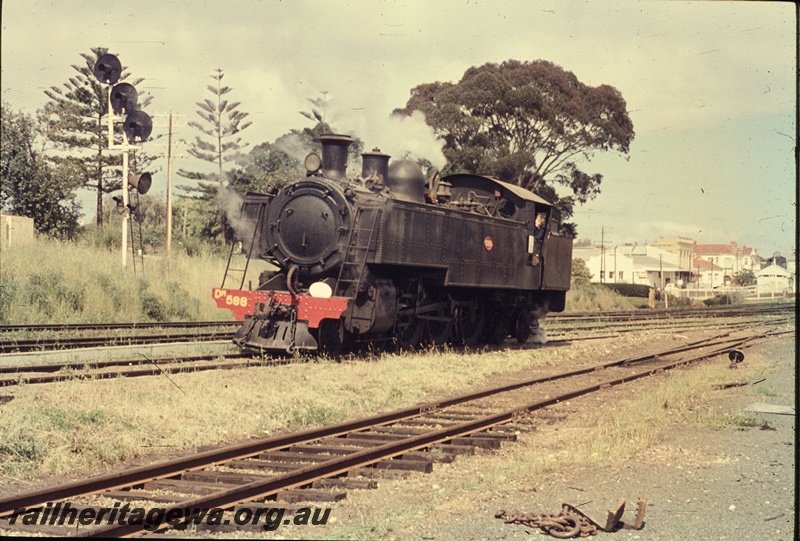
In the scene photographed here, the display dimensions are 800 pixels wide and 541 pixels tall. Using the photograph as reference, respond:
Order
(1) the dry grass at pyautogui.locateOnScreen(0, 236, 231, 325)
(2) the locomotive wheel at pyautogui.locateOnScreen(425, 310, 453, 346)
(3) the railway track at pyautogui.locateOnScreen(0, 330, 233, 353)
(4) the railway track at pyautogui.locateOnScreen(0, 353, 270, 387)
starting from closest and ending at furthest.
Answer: (4) the railway track at pyautogui.locateOnScreen(0, 353, 270, 387) < (3) the railway track at pyautogui.locateOnScreen(0, 330, 233, 353) < (2) the locomotive wheel at pyautogui.locateOnScreen(425, 310, 453, 346) < (1) the dry grass at pyautogui.locateOnScreen(0, 236, 231, 325)

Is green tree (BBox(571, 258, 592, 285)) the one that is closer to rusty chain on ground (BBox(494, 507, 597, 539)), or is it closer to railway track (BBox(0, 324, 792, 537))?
railway track (BBox(0, 324, 792, 537))

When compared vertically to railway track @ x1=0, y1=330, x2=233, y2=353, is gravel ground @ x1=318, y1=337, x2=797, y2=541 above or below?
below

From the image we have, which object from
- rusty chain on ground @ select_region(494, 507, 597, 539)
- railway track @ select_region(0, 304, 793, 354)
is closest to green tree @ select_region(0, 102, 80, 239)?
railway track @ select_region(0, 304, 793, 354)

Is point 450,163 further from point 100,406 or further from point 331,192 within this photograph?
point 100,406

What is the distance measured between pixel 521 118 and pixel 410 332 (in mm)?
19761

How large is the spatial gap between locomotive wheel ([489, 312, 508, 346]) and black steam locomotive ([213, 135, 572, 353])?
99 centimetres

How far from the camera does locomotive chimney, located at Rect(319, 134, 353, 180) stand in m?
14.4

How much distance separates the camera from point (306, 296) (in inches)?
520

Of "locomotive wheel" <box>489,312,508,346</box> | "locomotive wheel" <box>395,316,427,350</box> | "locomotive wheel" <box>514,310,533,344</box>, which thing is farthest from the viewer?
"locomotive wheel" <box>514,310,533,344</box>

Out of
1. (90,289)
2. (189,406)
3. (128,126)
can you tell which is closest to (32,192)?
(128,126)

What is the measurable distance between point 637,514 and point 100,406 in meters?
5.39

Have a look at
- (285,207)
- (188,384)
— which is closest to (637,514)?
(188,384)

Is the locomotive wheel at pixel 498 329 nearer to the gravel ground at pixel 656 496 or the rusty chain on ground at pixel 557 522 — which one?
the gravel ground at pixel 656 496

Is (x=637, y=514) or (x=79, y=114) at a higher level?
(x=79, y=114)
